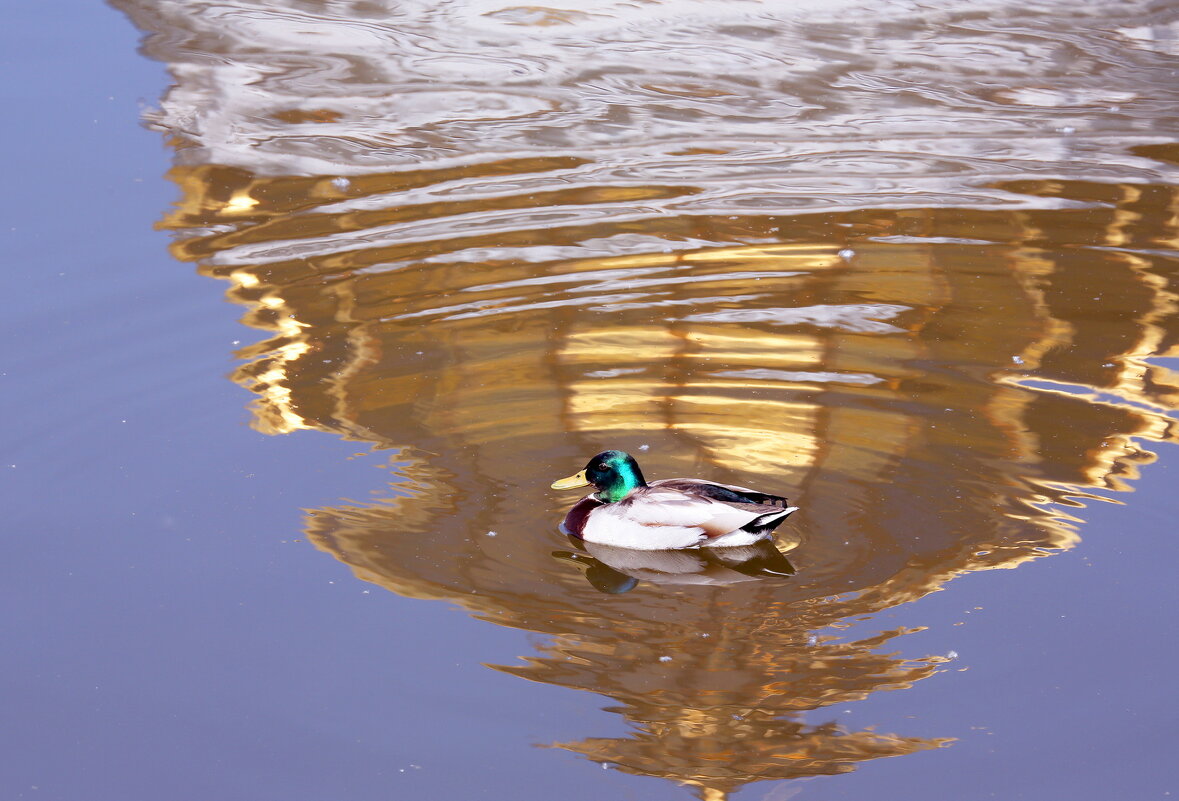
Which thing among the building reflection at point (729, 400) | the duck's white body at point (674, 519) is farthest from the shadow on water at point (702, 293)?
the duck's white body at point (674, 519)

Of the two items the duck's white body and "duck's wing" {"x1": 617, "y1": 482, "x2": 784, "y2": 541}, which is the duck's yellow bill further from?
"duck's wing" {"x1": 617, "y1": 482, "x2": 784, "y2": 541}

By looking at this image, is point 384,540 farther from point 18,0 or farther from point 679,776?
point 18,0

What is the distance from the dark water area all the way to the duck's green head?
10.4 inches

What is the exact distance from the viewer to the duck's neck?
17.5 ft

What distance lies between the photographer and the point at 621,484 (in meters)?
5.36

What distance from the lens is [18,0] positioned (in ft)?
40.7

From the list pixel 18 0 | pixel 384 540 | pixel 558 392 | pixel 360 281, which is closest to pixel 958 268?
pixel 558 392

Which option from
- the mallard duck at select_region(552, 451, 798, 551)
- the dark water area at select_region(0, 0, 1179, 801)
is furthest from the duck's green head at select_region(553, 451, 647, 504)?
the dark water area at select_region(0, 0, 1179, 801)

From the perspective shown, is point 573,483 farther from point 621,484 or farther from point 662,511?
point 662,511

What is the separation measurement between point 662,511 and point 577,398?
1206mm

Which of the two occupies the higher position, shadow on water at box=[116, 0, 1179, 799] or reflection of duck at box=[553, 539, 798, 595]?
shadow on water at box=[116, 0, 1179, 799]

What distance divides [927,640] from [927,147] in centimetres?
570

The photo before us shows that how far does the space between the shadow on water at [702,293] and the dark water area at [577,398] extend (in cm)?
3

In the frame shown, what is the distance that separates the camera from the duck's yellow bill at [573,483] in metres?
5.47
